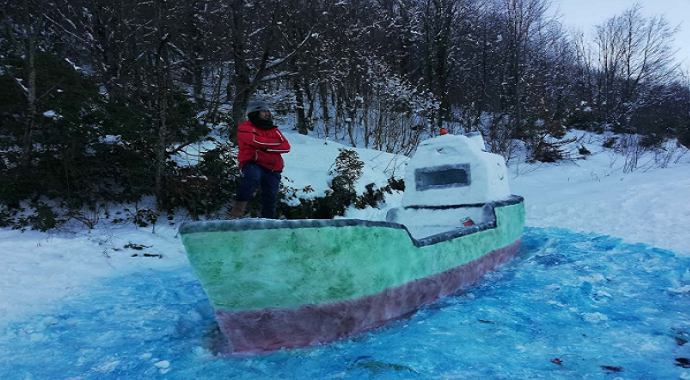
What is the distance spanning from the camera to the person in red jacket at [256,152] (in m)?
3.24

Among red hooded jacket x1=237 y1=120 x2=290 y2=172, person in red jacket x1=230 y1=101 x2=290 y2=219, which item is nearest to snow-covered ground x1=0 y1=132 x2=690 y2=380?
person in red jacket x1=230 y1=101 x2=290 y2=219

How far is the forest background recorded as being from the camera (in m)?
5.43

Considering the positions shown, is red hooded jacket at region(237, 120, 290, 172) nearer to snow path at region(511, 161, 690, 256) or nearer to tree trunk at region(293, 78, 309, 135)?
snow path at region(511, 161, 690, 256)

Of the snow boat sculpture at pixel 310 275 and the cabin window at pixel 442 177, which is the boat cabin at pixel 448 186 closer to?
the cabin window at pixel 442 177

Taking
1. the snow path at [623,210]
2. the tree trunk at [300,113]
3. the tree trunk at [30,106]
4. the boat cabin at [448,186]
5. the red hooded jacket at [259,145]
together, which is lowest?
the snow path at [623,210]

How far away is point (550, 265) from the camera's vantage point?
431 centimetres

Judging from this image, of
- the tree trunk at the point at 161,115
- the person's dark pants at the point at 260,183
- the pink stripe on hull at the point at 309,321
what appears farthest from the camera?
the tree trunk at the point at 161,115

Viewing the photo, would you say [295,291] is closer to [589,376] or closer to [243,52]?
[589,376]

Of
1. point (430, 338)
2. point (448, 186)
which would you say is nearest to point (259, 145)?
point (430, 338)

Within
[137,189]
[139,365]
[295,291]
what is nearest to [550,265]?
[295,291]

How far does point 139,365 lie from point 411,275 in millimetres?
1865

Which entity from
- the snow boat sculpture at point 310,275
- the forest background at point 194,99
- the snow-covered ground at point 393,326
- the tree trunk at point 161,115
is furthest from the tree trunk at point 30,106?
the snow boat sculpture at point 310,275

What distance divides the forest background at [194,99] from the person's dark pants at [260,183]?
8.71 feet

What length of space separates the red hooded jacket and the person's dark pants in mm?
61
